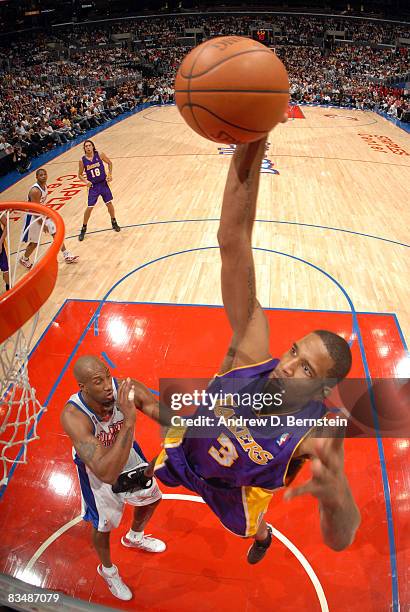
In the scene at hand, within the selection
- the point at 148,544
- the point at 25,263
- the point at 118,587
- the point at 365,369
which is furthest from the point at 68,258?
the point at 118,587

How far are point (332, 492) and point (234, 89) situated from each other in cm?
165

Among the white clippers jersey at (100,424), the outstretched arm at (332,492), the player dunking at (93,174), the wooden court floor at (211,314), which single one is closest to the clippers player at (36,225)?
the wooden court floor at (211,314)

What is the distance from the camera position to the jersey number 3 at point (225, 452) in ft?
6.81

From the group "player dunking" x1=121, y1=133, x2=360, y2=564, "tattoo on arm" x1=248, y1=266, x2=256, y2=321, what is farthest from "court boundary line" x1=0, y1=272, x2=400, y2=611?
"tattoo on arm" x1=248, y1=266, x2=256, y2=321

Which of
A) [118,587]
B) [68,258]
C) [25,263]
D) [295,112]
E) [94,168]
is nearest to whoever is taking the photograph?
[118,587]

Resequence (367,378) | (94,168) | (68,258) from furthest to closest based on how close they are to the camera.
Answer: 1. (94,168)
2. (68,258)
3. (367,378)

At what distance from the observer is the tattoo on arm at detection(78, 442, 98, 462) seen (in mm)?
2277

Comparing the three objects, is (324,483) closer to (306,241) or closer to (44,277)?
(44,277)

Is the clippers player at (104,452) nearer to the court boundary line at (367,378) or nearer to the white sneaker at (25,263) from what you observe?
the court boundary line at (367,378)

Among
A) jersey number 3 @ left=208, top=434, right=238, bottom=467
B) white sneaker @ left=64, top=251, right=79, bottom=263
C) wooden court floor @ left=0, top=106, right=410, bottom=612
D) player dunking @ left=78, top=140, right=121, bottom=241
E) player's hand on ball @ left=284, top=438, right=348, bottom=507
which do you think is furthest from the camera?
player dunking @ left=78, top=140, right=121, bottom=241

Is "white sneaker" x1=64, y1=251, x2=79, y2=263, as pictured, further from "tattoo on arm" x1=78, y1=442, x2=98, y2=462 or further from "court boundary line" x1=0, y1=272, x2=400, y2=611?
"tattoo on arm" x1=78, y1=442, x2=98, y2=462

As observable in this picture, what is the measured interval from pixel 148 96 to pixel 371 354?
2247 centimetres

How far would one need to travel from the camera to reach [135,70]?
1074 inches

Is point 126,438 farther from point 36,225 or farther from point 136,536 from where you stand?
point 36,225
